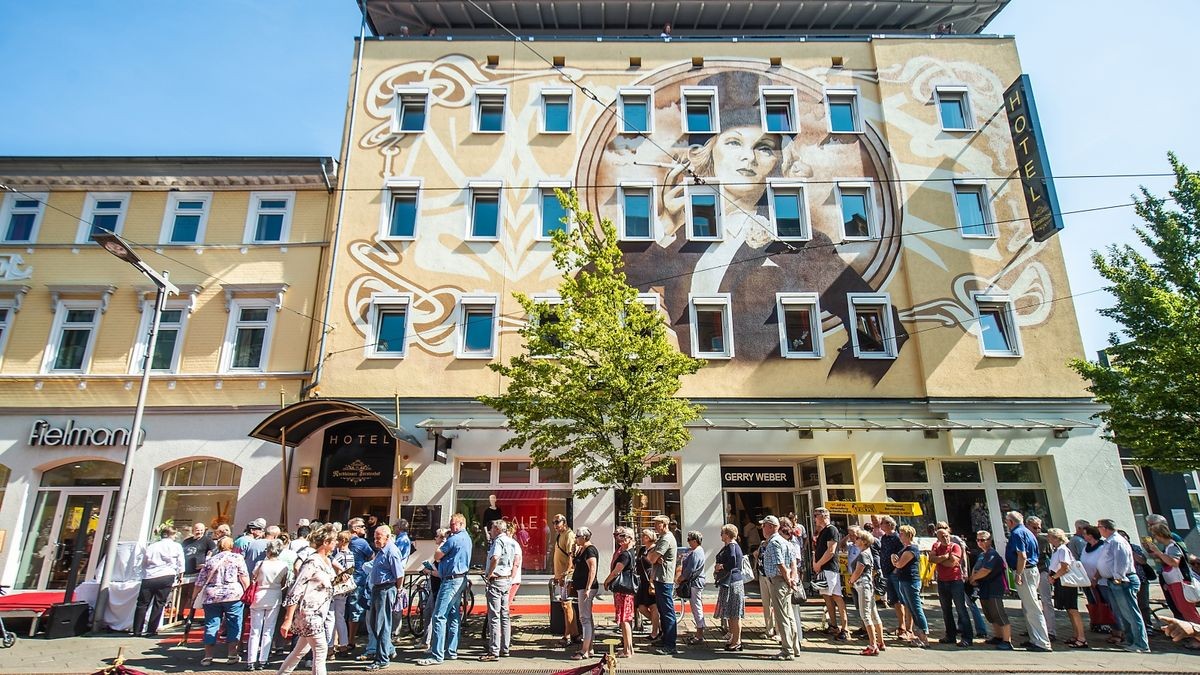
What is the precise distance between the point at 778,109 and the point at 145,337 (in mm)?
18785

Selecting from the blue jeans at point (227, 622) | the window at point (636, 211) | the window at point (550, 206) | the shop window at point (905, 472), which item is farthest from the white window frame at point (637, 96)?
the blue jeans at point (227, 622)

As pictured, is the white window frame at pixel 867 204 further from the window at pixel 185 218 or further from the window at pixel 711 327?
the window at pixel 185 218

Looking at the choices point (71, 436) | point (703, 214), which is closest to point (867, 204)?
point (703, 214)

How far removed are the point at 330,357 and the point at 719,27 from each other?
17.1 m

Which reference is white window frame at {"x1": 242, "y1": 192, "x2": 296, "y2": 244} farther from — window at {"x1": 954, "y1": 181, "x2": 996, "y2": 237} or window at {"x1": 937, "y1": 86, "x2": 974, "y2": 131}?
window at {"x1": 937, "y1": 86, "x2": 974, "y2": 131}

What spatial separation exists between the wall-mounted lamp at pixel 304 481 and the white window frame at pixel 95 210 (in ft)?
29.5

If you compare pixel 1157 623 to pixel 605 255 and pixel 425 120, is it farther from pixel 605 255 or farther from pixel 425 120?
pixel 425 120

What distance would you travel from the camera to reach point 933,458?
16.3 m

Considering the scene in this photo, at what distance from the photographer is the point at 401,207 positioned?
1859cm

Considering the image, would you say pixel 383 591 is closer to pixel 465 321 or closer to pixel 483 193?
pixel 465 321

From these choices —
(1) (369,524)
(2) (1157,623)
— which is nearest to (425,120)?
(1) (369,524)

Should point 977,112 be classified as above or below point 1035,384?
above

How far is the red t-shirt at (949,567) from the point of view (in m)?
9.78

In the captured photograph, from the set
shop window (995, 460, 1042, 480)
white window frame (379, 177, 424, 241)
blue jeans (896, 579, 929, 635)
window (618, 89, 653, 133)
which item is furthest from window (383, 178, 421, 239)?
shop window (995, 460, 1042, 480)
